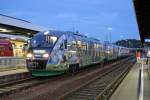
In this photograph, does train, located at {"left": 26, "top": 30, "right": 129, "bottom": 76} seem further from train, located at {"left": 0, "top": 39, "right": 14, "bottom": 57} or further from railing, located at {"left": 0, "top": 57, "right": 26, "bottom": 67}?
train, located at {"left": 0, "top": 39, "right": 14, "bottom": 57}

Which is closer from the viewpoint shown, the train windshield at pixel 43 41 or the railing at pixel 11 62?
the train windshield at pixel 43 41

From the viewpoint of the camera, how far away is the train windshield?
73.9 feet

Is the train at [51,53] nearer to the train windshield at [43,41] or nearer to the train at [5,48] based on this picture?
the train windshield at [43,41]

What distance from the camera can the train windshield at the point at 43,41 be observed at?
22531mm

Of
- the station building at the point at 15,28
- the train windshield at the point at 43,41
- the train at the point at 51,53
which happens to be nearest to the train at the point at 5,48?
the station building at the point at 15,28

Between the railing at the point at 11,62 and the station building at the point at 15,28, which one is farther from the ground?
the station building at the point at 15,28

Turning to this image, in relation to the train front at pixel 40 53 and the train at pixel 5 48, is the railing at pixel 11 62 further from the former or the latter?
the train front at pixel 40 53

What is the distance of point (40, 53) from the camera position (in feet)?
72.3

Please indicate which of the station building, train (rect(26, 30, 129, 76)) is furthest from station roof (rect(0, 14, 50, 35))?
train (rect(26, 30, 129, 76))

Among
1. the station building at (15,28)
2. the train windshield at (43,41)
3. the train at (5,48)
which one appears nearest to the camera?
the train windshield at (43,41)

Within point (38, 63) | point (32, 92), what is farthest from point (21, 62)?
point (32, 92)

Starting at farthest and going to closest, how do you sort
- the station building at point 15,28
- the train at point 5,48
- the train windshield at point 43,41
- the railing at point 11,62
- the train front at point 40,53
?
the train at point 5,48, the station building at point 15,28, the railing at point 11,62, the train windshield at point 43,41, the train front at point 40,53

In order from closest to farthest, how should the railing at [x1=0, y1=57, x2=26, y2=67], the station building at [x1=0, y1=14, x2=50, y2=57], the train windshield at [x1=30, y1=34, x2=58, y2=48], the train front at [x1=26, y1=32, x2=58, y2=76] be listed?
1. the train front at [x1=26, y1=32, x2=58, y2=76]
2. the train windshield at [x1=30, y1=34, x2=58, y2=48]
3. the railing at [x1=0, y1=57, x2=26, y2=67]
4. the station building at [x1=0, y1=14, x2=50, y2=57]

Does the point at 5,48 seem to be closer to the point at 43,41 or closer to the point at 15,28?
the point at 15,28
